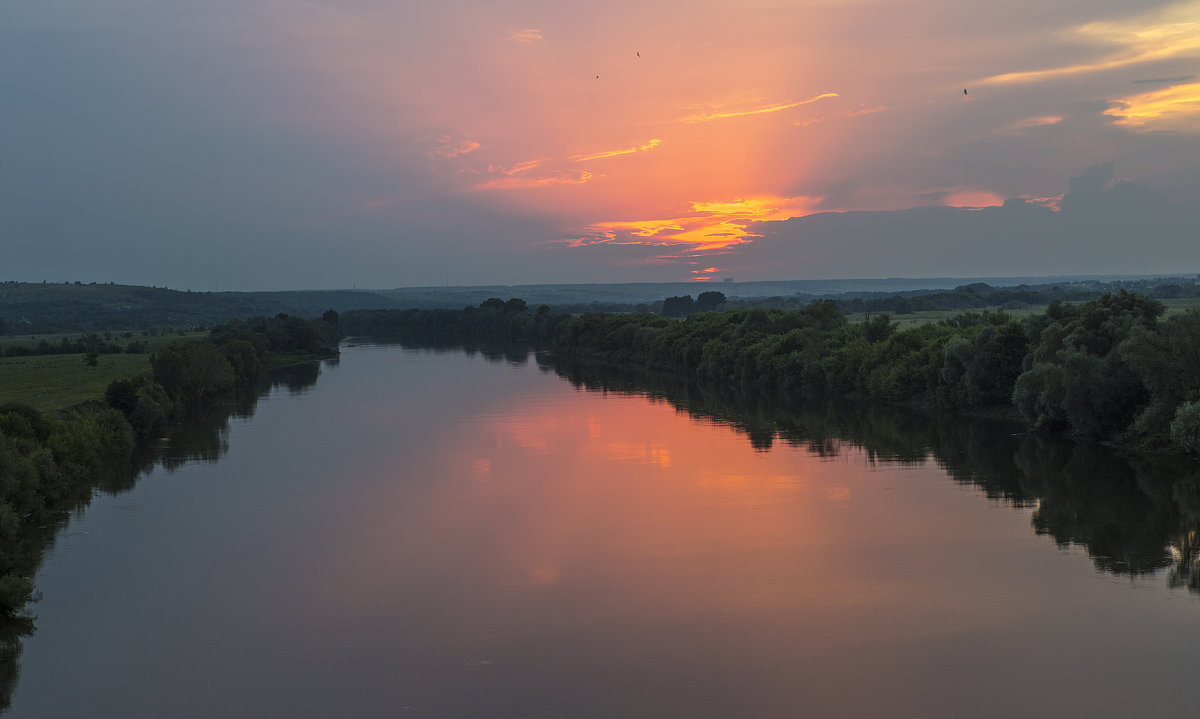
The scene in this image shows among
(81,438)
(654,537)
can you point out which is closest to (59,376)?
(81,438)

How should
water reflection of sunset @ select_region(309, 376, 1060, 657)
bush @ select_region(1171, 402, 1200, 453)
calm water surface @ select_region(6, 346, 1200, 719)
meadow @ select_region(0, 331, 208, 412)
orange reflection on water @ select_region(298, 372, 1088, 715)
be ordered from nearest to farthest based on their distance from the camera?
calm water surface @ select_region(6, 346, 1200, 719), orange reflection on water @ select_region(298, 372, 1088, 715), water reflection of sunset @ select_region(309, 376, 1060, 657), bush @ select_region(1171, 402, 1200, 453), meadow @ select_region(0, 331, 208, 412)

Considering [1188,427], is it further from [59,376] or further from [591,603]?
[59,376]

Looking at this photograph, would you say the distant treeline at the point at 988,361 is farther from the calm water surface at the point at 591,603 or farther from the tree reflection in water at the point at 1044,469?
the calm water surface at the point at 591,603

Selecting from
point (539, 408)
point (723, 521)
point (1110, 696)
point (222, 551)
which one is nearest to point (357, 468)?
point (222, 551)

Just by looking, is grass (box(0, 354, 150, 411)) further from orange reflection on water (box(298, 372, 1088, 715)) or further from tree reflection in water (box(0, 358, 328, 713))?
orange reflection on water (box(298, 372, 1088, 715))

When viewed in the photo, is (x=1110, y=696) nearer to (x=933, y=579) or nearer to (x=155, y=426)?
(x=933, y=579)

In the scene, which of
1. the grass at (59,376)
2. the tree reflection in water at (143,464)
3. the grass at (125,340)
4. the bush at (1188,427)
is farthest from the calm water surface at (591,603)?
the grass at (125,340)

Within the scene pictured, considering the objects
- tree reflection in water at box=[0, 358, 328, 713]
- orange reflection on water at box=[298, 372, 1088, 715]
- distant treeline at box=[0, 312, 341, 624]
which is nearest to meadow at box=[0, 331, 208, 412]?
distant treeline at box=[0, 312, 341, 624]
